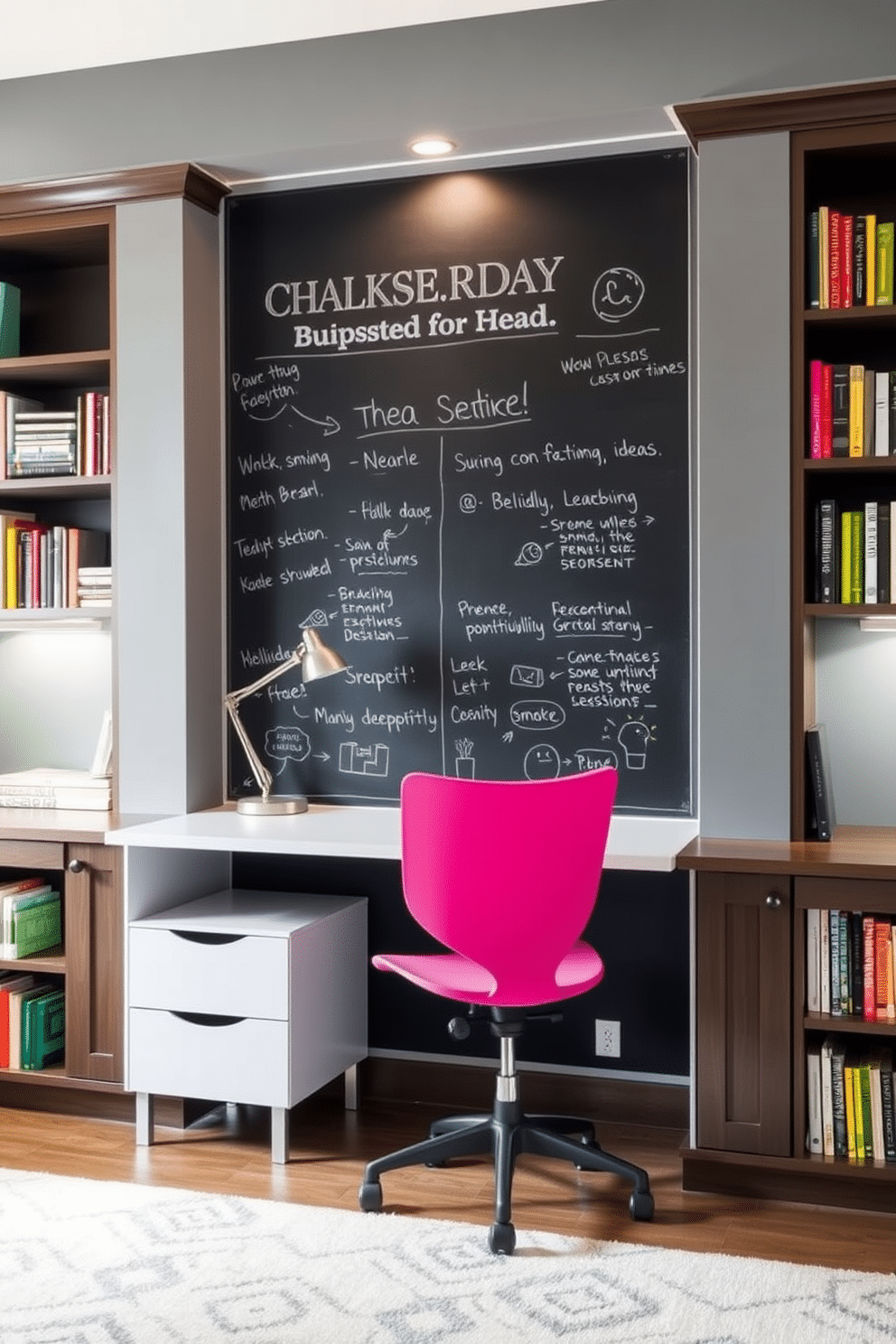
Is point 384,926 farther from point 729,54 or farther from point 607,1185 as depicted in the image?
point 729,54

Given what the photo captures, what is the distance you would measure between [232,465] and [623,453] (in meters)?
1.12

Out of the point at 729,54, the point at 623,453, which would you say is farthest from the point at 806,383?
the point at 729,54

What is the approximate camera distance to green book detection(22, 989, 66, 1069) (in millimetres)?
3492

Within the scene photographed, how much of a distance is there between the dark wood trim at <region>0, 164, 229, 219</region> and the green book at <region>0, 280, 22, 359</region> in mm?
219

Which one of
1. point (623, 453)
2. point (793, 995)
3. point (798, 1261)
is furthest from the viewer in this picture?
point (623, 453)

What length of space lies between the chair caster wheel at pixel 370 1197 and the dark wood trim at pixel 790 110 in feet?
8.04

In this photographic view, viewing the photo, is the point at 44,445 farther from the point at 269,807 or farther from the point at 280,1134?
the point at 280,1134

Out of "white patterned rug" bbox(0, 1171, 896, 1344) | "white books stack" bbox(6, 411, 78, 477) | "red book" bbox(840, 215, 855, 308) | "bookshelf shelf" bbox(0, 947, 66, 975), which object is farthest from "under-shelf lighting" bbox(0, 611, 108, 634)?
"red book" bbox(840, 215, 855, 308)

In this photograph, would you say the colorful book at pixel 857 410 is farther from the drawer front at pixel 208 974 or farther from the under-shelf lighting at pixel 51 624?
the under-shelf lighting at pixel 51 624

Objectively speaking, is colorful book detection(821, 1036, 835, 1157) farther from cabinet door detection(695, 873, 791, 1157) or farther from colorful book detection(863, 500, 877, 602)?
colorful book detection(863, 500, 877, 602)

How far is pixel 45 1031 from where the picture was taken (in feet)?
11.5

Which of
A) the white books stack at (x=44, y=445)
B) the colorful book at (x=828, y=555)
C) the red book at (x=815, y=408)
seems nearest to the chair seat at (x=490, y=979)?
the colorful book at (x=828, y=555)

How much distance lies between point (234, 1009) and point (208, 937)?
23cm

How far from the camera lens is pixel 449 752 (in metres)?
3.62
